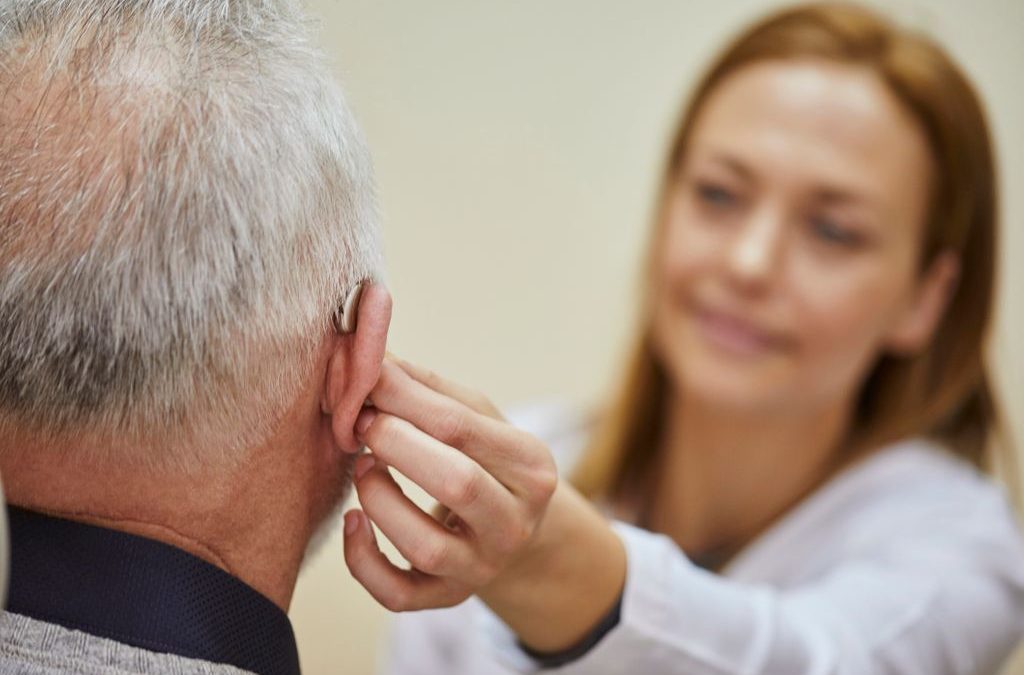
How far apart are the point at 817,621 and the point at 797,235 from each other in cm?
46

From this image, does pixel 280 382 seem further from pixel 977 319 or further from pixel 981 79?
pixel 981 79

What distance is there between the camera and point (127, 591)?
522 millimetres

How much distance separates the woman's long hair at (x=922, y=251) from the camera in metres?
1.29

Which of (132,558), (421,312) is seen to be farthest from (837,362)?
(132,558)

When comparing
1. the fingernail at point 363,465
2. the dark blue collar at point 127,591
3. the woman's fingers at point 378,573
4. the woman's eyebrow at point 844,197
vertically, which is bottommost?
the woman's fingers at point 378,573

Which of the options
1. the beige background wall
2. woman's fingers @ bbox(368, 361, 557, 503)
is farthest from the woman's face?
woman's fingers @ bbox(368, 361, 557, 503)

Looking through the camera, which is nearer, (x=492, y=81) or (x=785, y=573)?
(x=785, y=573)

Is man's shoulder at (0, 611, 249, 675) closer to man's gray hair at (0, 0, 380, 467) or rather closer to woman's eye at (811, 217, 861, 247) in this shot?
man's gray hair at (0, 0, 380, 467)

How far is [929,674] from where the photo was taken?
108cm

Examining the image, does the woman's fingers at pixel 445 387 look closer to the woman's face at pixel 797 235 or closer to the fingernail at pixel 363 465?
the fingernail at pixel 363 465

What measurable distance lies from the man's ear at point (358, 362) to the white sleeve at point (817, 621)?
34cm

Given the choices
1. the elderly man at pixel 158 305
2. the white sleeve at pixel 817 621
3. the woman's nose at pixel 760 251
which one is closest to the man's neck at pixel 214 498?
the elderly man at pixel 158 305

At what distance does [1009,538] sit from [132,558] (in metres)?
1.00

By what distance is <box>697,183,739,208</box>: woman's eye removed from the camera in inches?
52.1
